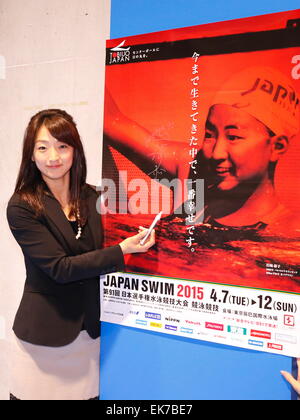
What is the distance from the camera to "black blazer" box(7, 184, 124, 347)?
1.48m

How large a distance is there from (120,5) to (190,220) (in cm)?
96

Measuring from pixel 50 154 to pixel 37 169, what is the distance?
12cm

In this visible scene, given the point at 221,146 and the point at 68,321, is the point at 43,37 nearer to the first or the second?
the point at 221,146

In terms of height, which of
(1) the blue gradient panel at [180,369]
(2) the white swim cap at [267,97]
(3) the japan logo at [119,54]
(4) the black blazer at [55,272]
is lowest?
(1) the blue gradient panel at [180,369]

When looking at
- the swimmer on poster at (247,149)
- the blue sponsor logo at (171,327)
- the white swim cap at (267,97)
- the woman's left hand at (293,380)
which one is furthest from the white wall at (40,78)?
the woman's left hand at (293,380)

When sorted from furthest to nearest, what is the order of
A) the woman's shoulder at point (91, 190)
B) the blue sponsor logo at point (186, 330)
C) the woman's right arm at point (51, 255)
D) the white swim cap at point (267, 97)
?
the woman's shoulder at point (91, 190), the blue sponsor logo at point (186, 330), the woman's right arm at point (51, 255), the white swim cap at point (267, 97)

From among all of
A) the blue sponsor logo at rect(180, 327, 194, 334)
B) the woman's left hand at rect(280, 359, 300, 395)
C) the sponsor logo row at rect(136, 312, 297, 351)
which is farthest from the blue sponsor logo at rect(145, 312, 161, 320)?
the woman's left hand at rect(280, 359, 300, 395)

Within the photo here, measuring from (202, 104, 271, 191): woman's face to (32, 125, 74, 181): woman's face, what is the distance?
556 millimetres

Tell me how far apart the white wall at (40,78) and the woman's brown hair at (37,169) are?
159 mm

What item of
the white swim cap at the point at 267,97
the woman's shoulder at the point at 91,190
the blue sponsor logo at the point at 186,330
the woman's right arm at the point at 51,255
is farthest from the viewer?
the woman's shoulder at the point at 91,190

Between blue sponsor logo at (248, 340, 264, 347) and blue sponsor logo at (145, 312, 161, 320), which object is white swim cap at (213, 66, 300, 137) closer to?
blue sponsor logo at (248, 340, 264, 347)

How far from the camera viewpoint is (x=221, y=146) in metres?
1.48

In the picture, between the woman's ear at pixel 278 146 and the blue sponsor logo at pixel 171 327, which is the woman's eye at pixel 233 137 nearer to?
the woman's ear at pixel 278 146

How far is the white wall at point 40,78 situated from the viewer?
177cm
